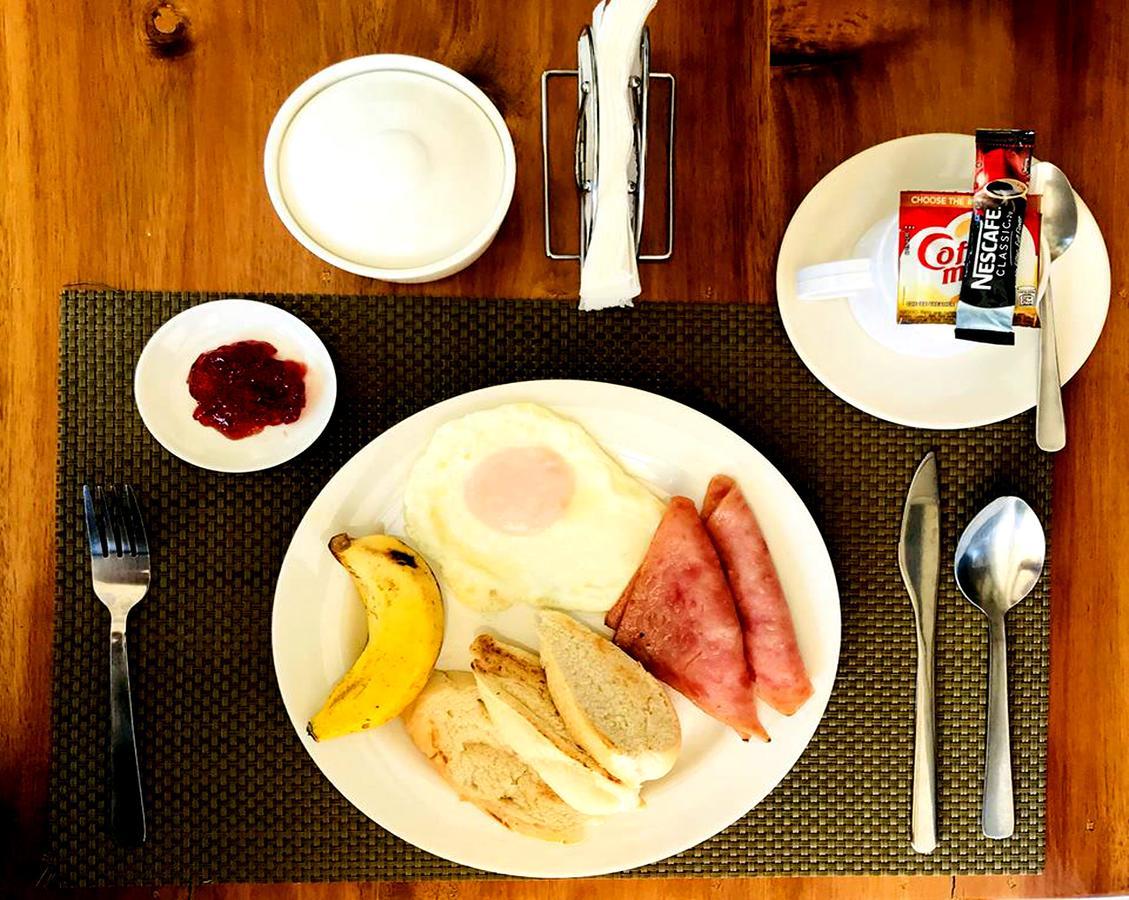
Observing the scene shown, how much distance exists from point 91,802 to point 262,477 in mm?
413

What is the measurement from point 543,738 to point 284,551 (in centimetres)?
36

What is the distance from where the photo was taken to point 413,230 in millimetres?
944

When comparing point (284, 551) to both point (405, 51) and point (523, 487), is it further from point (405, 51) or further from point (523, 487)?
point (405, 51)

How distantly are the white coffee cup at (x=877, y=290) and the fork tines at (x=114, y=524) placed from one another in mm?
771

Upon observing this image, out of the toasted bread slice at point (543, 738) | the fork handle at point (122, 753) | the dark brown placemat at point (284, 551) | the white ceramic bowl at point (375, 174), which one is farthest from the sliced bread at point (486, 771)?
the white ceramic bowl at point (375, 174)

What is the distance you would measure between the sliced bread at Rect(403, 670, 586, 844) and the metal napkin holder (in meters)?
0.50

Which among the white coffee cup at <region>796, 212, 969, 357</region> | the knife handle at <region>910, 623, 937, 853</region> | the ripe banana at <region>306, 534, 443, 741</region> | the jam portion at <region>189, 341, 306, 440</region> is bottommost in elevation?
the knife handle at <region>910, 623, 937, 853</region>

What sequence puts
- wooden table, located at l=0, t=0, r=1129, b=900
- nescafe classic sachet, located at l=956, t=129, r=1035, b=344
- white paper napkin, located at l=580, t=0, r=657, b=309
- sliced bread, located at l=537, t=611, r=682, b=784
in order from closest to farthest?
white paper napkin, located at l=580, t=0, r=657, b=309, nescafe classic sachet, located at l=956, t=129, r=1035, b=344, sliced bread, located at l=537, t=611, r=682, b=784, wooden table, located at l=0, t=0, r=1129, b=900

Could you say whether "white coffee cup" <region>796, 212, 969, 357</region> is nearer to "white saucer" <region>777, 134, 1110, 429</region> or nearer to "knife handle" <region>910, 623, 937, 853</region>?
"white saucer" <region>777, 134, 1110, 429</region>

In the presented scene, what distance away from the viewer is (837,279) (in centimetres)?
95

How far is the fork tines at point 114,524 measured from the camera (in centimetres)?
106

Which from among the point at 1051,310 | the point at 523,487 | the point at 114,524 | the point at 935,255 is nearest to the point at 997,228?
the point at 935,255

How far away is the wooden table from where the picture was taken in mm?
1091

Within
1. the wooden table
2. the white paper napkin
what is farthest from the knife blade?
the white paper napkin
